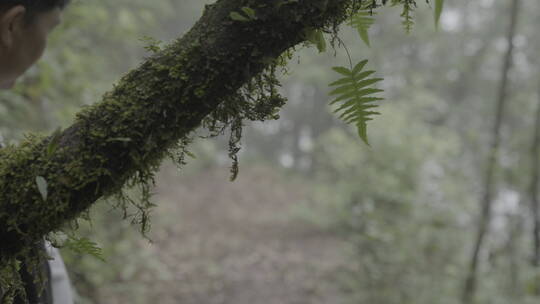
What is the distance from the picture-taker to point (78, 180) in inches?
44.8

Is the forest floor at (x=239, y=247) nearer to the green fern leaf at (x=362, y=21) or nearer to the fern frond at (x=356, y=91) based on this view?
the fern frond at (x=356, y=91)

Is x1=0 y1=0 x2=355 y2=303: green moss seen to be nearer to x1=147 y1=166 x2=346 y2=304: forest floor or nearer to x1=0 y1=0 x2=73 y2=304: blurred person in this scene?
x1=0 y1=0 x2=73 y2=304: blurred person

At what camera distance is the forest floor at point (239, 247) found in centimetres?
816

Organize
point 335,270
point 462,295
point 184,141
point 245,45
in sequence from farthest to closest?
point 335,270 < point 462,295 < point 184,141 < point 245,45

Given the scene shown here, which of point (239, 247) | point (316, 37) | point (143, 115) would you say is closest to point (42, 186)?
point (143, 115)

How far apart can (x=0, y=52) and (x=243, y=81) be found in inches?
27.3

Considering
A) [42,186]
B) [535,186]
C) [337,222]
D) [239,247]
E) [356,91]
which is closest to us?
[42,186]

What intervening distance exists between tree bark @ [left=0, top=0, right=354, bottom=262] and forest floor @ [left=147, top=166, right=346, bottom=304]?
262 inches

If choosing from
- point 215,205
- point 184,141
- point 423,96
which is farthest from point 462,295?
point 215,205

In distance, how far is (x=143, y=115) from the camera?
1.15 metres

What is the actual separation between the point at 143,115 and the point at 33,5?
45cm

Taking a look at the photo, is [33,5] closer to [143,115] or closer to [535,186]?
[143,115]

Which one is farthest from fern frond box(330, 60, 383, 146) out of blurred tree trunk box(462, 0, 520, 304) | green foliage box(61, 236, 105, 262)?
blurred tree trunk box(462, 0, 520, 304)

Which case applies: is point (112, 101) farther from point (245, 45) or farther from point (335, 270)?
point (335, 270)
